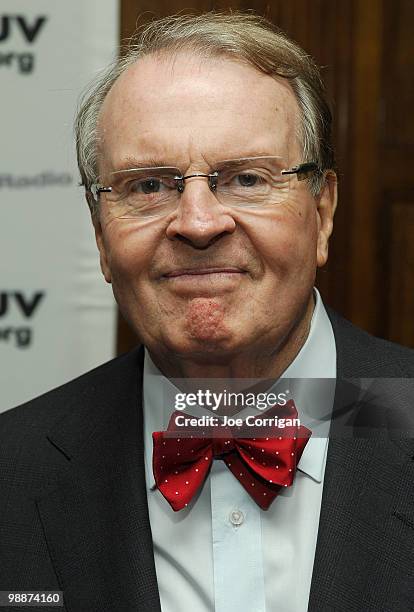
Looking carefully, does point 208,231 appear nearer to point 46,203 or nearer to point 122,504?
point 122,504

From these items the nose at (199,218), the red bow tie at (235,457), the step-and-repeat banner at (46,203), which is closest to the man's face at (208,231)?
the nose at (199,218)

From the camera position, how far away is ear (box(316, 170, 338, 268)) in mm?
1282

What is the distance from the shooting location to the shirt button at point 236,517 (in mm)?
1133

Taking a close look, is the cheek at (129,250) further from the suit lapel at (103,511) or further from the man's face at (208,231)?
the suit lapel at (103,511)

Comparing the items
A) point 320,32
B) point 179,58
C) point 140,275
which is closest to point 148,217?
point 140,275

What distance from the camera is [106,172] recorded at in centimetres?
124

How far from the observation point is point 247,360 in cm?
119

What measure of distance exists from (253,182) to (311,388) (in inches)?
12.0

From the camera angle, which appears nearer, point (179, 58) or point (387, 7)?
point (179, 58)

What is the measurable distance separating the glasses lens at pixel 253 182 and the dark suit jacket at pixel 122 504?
9.9 inches

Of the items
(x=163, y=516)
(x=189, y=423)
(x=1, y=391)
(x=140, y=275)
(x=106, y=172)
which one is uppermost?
(x=106, y=172)

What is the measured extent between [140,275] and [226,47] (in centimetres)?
35

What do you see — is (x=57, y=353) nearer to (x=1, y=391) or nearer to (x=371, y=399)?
(x=1, y=391)

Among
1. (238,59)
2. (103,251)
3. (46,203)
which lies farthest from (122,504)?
(46,203)
